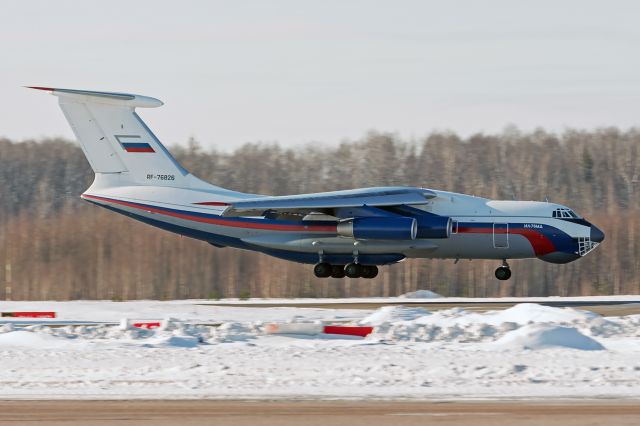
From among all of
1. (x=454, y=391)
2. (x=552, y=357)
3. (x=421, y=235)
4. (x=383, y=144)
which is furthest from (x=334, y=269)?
(x=383, y=144)

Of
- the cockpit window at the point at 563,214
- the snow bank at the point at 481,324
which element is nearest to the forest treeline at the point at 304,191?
the cockpit window at the point at 563,214

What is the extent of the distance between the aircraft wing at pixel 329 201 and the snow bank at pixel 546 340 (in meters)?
12.2

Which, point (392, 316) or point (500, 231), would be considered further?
point (500, 231)

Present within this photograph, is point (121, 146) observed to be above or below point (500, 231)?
above

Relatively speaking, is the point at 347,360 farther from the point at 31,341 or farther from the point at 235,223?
the point at 235,223

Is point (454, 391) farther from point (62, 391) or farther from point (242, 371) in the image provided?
point (62, 391)

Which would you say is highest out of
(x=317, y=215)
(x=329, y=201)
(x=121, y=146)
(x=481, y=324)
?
(x=121, y=146)

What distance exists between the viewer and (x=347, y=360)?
13312 millimetres

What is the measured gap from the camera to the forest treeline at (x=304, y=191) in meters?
38.3

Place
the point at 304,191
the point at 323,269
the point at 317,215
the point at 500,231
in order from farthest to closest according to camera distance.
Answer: the point at 304,191, the point at 323,269, the point at 317,215, the point at 500,231

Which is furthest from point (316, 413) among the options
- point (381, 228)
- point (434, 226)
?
point (434, 226)

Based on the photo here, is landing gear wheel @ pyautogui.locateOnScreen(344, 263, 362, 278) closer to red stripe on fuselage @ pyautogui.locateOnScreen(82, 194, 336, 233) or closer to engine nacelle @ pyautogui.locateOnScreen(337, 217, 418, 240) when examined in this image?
red stripe on fuselage @ pyautogui.locateOnScreen(82, 194, 336, 233)

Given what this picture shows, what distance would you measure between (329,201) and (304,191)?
27.2 meters

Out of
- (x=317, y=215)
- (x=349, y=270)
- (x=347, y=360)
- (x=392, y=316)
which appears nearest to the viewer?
(x=347, y=360)
